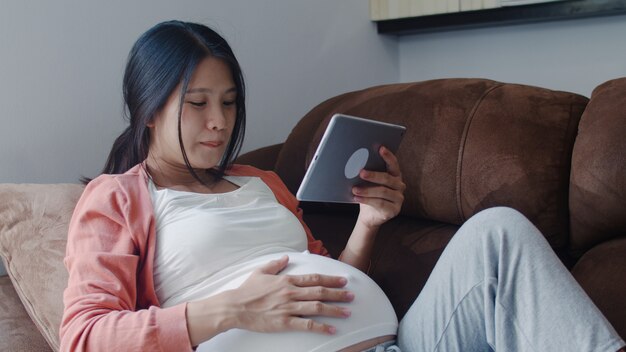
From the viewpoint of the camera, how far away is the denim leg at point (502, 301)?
956 millimetres

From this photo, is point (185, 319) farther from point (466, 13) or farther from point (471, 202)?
point (466, 13)

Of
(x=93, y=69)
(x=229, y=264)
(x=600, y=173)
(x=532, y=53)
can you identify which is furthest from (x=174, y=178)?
(x=532, y=53)

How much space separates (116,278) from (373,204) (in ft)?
1.51

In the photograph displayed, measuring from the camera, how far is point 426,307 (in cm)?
111

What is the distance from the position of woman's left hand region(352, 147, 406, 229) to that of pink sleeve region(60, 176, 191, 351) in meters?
0.39

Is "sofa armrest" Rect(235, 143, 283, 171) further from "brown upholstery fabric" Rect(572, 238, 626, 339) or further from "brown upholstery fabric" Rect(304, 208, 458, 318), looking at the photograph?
"brown upholstery fabric" Rect(572, 238, 626, 339)

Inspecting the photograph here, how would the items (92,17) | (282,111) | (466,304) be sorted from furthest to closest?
(282,111) < (92,17) < (466,304)

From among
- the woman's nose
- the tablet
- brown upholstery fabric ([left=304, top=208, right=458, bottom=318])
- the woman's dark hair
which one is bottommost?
brown upholstery fabric ([left=304, top=208, right=458, bottom=318])

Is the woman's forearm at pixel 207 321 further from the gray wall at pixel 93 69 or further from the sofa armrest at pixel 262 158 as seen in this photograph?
the sofa armrest at pixel 262 158

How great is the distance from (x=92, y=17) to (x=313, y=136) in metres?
0.55

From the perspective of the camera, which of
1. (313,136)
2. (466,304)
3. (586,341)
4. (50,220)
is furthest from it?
(313,136)

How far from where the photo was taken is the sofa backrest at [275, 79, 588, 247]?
134cm

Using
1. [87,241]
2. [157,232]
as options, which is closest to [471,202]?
[157,232]

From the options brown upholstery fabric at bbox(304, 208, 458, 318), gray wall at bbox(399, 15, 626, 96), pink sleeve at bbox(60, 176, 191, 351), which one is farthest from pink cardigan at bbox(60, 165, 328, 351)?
gray wall at bbox(399, 15, 626, 96)
